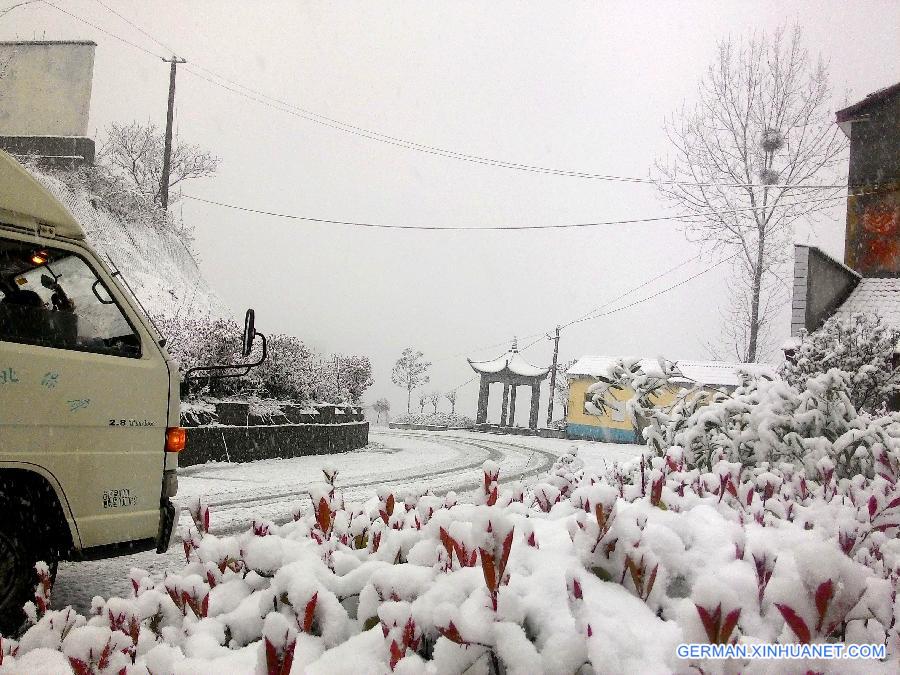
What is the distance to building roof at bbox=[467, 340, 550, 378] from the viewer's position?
45156mm

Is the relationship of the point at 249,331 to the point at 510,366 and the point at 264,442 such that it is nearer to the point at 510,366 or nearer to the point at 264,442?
the point at 264,442

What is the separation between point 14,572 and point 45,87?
31.6 m

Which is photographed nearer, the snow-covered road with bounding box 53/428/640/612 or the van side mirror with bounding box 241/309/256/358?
the van side mirror with bounding box 241/309/256/358

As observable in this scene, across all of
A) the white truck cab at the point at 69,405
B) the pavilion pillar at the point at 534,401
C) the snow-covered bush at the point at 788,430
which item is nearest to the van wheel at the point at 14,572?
the white truck cab at the point at 69,405

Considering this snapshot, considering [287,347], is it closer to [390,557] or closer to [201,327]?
[201,327]

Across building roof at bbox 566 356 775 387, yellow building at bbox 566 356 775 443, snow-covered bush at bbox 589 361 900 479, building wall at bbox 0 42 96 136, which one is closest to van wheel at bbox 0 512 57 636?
snow-covered bush at bbox 589 361 900 479

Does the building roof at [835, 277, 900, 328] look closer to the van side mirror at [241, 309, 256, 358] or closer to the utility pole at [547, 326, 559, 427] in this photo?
the van side mirror at [241, 309, 256, 358]

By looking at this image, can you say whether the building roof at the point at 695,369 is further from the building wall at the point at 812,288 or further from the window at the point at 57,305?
the window at the point at 57,305

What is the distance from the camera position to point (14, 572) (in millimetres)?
3506

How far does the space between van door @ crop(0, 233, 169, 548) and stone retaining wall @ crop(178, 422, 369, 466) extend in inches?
312

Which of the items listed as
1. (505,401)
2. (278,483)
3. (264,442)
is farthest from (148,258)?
(505,401)

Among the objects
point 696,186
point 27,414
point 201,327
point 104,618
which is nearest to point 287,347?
point 201,327

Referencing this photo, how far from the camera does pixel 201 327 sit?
47.3ft

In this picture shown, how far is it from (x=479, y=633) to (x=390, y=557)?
744mm
